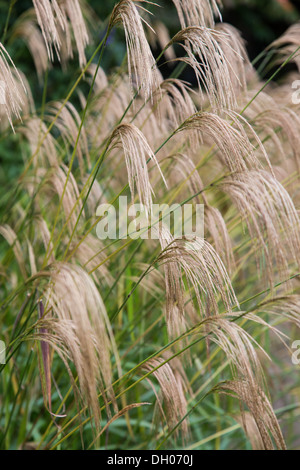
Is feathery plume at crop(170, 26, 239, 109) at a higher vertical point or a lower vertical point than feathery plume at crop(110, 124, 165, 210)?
higher

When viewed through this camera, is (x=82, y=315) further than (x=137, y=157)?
No

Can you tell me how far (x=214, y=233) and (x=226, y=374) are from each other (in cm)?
96

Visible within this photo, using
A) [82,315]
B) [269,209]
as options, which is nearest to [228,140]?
[269,209]

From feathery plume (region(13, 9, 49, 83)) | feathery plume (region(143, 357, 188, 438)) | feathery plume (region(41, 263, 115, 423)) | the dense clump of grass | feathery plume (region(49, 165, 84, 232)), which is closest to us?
feathery plume (region(41, 263, 115, 423))

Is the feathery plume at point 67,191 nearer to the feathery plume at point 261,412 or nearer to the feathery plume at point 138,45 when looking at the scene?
the feathery plume at point 138,45

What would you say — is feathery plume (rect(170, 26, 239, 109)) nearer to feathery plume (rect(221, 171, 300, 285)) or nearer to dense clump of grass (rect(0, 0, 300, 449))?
dense clump of grass (rect(0, 0, 300, 449))

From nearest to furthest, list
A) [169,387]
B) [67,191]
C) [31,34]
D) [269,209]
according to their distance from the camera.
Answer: [269,209] < [169,387] < [67,191] < [31,34]

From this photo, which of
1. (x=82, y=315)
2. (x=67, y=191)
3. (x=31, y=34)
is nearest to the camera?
(x=82, y=315)

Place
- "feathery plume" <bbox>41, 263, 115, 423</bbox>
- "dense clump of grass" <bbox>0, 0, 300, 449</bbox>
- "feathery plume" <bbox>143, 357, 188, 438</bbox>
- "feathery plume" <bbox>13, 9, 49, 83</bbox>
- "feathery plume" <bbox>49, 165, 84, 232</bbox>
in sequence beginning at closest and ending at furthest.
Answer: "feathery plume" <bbox>41, 263, 115, 423</bbox>
"dense clump of grass" <bbox>0, 0, 300, 449</bbox>
"feathery plume" <bbox>143, 357, 188, 438</bbox>
"feathery plume" <bbox>49, 165, 84, 232</bbox>
"feathery plume" <bbox>13, 9, 49, 83</bbox>

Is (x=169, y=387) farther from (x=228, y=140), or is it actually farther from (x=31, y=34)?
(x=31, y=34)

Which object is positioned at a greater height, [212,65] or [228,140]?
[212,65]

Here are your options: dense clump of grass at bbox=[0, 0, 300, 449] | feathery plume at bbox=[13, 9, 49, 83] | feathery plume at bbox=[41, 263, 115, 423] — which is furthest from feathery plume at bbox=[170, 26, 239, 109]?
feathery plume at bbox=[13, 9, 49, 83]

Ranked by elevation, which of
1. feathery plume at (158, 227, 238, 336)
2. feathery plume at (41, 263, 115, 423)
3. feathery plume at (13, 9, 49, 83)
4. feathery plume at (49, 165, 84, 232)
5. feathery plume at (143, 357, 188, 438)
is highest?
feathery plume at (13, 9, 49, 83)

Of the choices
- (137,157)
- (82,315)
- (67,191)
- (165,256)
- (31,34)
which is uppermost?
(31,34)
